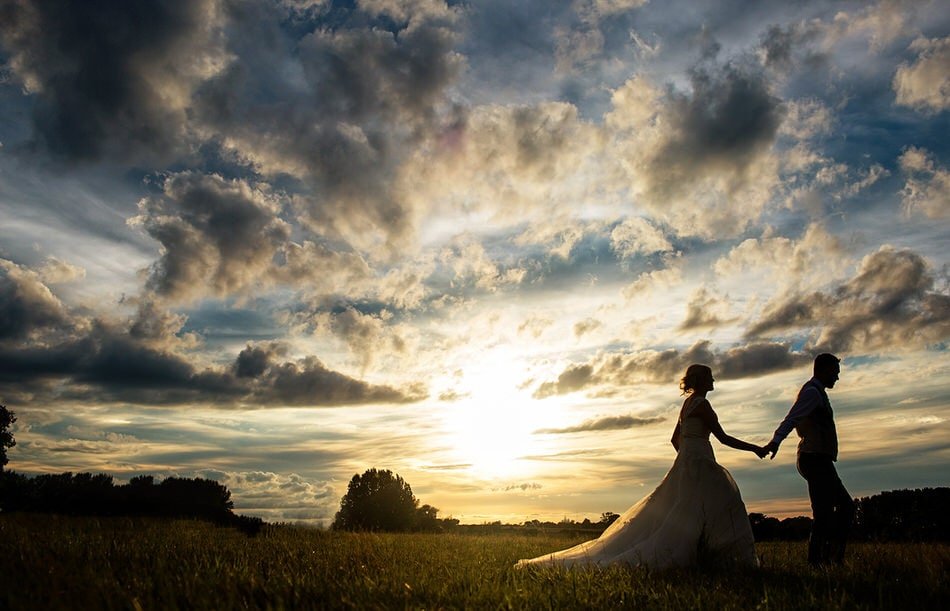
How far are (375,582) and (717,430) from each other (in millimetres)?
6445

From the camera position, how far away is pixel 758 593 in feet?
19.2

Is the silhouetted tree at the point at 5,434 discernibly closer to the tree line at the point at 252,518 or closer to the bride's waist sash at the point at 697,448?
the tree line at the point at 252,518

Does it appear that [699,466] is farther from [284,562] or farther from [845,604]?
[284,562]

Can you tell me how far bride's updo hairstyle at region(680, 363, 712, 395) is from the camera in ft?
33.9

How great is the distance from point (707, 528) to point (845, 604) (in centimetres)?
398

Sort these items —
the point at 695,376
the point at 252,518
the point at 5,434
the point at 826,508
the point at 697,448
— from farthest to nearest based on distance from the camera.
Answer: the point at 5,434
the point at 252,518
the point at 695,376
the point at 697,448
the point at 826,508

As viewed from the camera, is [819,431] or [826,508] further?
[819,431]

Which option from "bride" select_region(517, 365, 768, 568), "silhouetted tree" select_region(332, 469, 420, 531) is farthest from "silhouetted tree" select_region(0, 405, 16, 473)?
"bride" select_region(517, 365, 768, 568)

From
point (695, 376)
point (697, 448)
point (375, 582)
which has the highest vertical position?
point (695, 376)

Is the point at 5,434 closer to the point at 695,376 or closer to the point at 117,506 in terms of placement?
the point at 117,506

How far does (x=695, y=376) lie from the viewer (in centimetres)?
1038

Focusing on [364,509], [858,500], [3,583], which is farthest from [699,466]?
[364,509]

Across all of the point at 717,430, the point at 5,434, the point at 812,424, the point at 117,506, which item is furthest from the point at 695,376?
the point at 5,434

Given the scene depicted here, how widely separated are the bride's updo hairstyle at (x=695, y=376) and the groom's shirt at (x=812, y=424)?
4.77 ft
